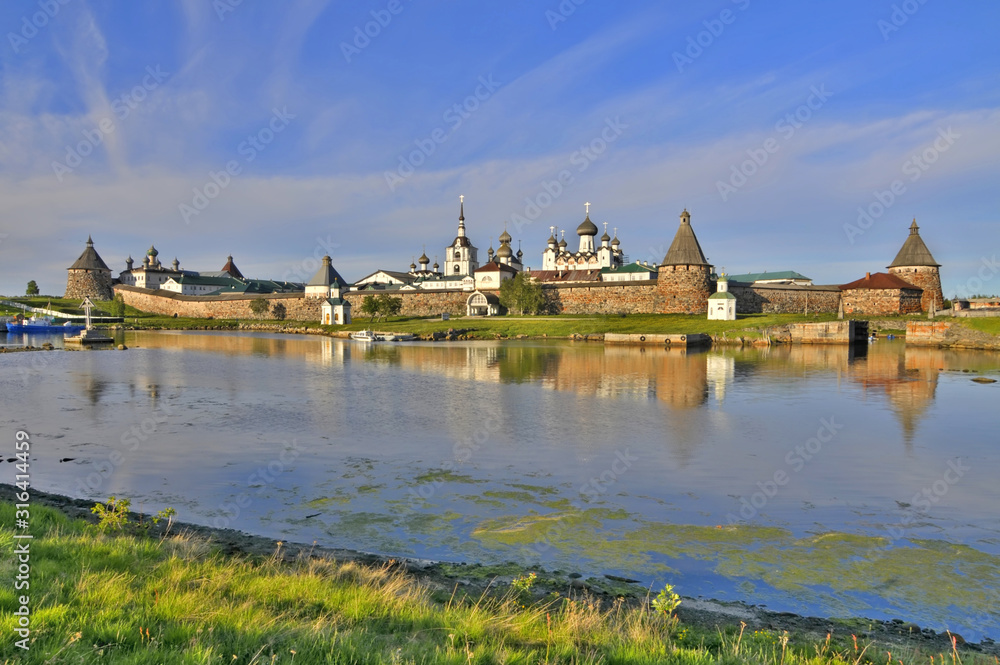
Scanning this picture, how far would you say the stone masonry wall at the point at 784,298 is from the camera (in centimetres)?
6612

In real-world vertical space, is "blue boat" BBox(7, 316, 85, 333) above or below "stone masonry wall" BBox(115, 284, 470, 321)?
below

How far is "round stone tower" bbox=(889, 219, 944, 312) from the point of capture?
66.0 m

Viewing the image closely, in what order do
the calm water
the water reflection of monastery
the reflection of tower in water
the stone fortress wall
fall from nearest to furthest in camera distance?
the calm water → the reflection of tower in water → the water reflection of monastery → the stone fortress wall

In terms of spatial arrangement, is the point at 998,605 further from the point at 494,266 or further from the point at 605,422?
the point at 494,266

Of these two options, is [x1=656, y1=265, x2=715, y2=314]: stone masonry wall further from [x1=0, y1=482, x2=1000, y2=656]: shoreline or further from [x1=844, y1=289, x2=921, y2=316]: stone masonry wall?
[x1=0, y1=482, x2=1000, y2=656]: shoreline

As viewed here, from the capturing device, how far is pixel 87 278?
103375 millimetres

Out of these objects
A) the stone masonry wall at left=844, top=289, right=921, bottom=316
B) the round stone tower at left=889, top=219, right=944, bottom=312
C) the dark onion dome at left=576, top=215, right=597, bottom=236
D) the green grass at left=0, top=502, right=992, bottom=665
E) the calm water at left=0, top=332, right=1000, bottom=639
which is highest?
the dark onion dome at left=576, top=215, right=597, bottom=236

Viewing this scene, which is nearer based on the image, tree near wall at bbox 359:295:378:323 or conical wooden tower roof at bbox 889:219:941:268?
conical wooden tower roof at bbox 889:219:941:268

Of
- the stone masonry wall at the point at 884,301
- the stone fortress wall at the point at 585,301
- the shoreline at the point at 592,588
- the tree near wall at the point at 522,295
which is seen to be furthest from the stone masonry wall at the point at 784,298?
the shoreline at the point at 592,588

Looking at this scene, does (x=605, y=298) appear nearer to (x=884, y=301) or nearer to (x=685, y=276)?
(x=685, y=276)

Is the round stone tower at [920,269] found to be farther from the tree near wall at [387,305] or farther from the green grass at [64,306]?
the green grass at [64,306]

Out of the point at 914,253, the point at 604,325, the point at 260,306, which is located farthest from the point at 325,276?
the point at 914,253

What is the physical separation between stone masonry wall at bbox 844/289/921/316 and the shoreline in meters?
69.2

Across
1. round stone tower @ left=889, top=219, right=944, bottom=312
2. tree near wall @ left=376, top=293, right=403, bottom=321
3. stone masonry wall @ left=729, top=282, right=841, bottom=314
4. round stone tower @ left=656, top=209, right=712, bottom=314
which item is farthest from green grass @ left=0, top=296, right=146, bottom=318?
round stone tower @ left=889, top=219, right=944, bottom=312
